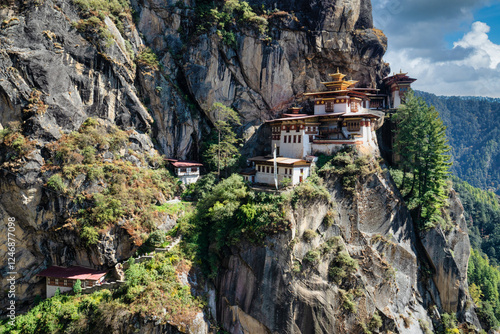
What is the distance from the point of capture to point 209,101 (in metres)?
36.0

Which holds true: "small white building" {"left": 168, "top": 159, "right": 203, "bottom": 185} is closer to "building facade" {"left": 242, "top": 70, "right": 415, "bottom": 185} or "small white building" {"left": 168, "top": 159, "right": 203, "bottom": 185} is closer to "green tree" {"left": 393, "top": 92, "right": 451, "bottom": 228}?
"building facade" {"left": 242, "top": 70, "right": 415, "bottom": 185}

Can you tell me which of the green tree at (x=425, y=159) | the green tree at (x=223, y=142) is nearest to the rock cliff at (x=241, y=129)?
the green tree at (x=223, y=142)

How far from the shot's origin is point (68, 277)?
22562 mm

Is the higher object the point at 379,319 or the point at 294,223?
the point at 294,223

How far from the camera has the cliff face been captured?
23094mm

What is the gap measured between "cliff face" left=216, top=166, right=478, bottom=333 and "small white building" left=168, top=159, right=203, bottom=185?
12.0 metres

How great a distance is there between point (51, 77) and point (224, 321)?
2575 cm

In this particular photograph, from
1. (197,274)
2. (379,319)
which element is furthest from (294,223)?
(379,319)

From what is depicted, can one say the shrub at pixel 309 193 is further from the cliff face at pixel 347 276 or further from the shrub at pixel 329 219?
the shrub at pixel 329 219

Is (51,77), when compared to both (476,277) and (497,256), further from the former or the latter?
(497,256)

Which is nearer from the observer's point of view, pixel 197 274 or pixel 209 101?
pixel 197 274

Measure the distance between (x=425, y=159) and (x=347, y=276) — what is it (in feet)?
51.3

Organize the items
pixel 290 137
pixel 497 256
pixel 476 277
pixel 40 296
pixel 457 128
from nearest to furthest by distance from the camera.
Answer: pixel 40 296 → pixel 290 137 → pixel 476 277 → pixel 497 256 → pixel 457 128

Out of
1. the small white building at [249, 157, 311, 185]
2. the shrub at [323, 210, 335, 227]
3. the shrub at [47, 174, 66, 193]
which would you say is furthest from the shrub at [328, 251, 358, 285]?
the shrub at [47, 174, 66, 193]
